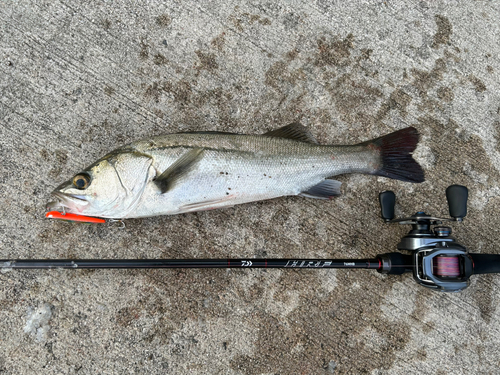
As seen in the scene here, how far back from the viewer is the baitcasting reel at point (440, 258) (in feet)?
7.36

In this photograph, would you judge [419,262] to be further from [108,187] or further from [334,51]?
[108,187]

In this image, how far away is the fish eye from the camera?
2.26 metres

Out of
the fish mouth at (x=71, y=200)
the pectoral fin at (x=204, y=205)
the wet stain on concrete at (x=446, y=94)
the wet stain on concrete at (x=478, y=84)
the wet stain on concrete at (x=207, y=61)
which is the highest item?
the wet stain on concrete at (x=478, y=84)

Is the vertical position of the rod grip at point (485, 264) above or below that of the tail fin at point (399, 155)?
below

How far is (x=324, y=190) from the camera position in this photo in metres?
2.54

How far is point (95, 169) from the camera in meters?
2.30

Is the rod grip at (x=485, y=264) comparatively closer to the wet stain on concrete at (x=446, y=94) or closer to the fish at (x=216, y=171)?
the fish at (x=216, y=171)

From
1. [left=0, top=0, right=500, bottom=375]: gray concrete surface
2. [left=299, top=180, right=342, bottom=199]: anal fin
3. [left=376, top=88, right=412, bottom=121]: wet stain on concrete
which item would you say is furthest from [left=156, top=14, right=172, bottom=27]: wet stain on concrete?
[left=376, top=88, right=412, bottom=121]: wet stain on concrete

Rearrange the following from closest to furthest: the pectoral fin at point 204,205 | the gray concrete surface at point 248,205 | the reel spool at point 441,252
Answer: the reel spool at point 441,252 < the pectoral fin at point 204,205 < the gray concrete surface at point 248,205

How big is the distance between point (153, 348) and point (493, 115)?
3.49 meters

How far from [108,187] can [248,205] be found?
1081 millimetres

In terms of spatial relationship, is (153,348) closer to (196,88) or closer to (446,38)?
(196,88)

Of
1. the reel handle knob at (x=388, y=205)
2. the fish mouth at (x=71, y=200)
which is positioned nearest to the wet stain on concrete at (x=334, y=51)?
the reel handle knob at (x=388, y=205)

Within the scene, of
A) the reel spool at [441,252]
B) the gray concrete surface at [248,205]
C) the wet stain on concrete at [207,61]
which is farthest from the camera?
the wet stain on concrete at [207,61]
